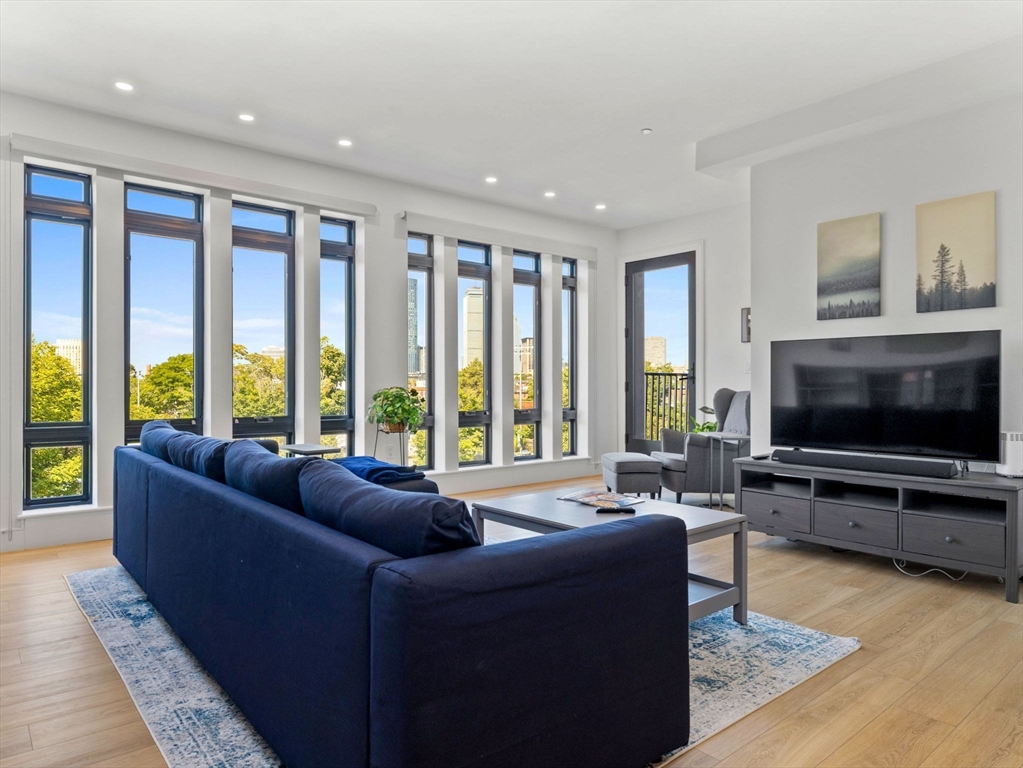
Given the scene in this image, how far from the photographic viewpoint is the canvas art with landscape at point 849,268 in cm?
429

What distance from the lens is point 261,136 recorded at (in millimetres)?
4922

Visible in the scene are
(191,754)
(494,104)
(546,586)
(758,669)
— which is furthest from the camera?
(494,104)

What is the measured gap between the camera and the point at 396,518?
1.51m

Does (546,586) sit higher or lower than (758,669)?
higher

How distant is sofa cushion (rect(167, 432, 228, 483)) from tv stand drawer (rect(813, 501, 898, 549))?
3.37 m

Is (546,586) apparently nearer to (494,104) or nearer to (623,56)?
(623,56)

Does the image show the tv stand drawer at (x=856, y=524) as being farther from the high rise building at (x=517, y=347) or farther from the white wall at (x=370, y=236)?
the high rise building at (x=517, y=347)

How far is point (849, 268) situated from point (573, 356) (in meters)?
3.71

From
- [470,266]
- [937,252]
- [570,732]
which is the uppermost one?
[470,266]

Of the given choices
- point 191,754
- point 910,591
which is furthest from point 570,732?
point 910,591

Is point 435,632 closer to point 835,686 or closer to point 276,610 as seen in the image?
point 276,610

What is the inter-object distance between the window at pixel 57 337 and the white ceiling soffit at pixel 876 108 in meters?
4.55

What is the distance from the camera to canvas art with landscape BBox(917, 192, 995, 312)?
12.4 ft

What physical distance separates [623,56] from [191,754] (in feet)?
12.3
